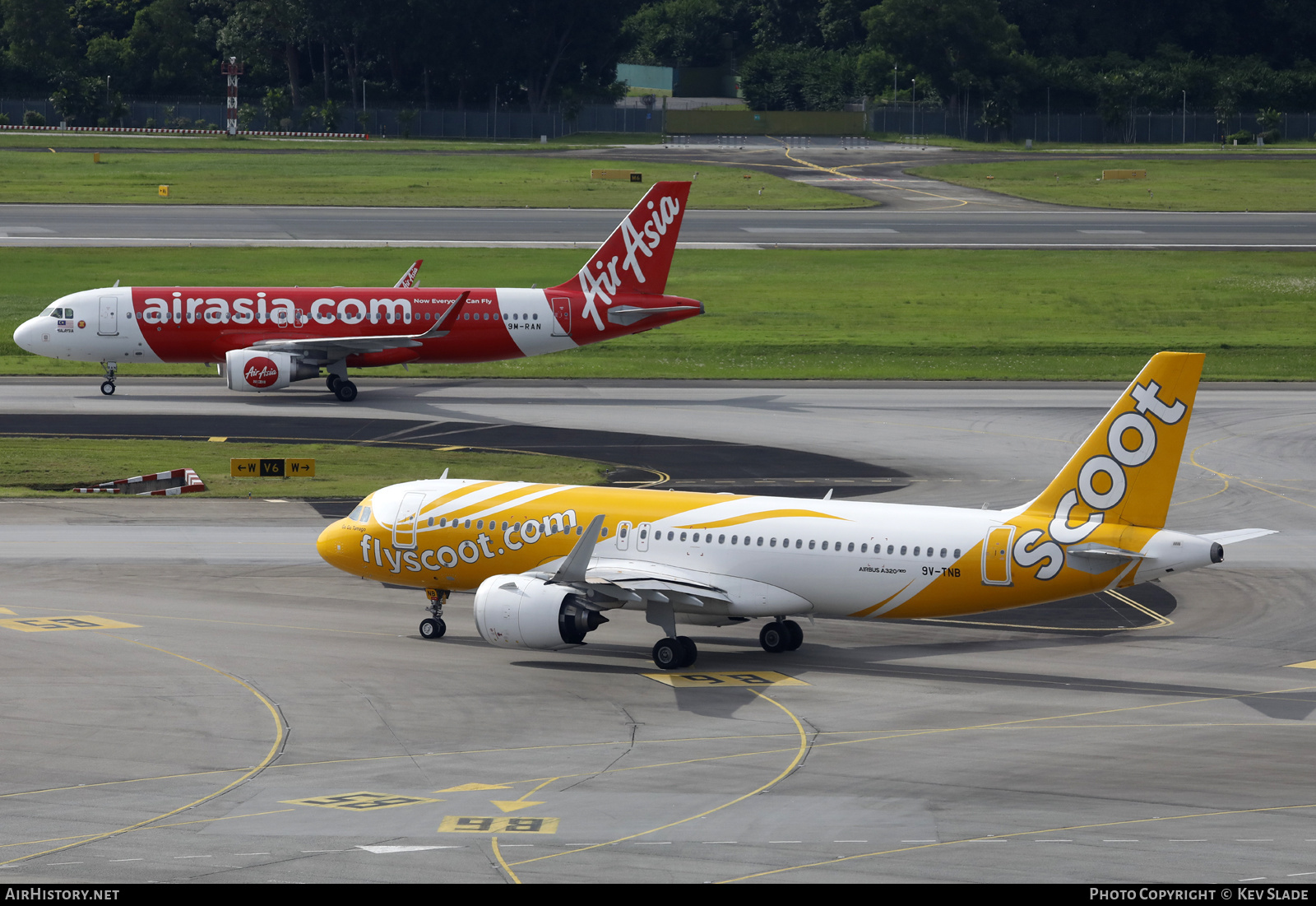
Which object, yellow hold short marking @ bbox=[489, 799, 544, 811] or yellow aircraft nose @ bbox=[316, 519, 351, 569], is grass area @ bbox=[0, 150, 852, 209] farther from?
yellow hold short marking @ bbox=[489, 799, 544, 811]

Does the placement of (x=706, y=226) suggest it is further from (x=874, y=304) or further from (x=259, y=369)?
(x=259, y=369)

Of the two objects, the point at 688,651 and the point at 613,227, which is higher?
the point at 613,227

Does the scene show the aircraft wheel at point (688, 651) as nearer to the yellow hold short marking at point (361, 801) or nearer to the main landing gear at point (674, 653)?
the main landing gear at point (674, 653)

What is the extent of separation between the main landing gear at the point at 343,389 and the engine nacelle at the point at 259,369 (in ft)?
5.67

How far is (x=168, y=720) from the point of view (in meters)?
32.1

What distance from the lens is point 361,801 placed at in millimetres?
27219

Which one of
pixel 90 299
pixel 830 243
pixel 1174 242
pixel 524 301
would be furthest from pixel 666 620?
pixel 1174 242

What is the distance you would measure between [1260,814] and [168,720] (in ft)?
69.9

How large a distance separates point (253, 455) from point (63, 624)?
22.7 meters

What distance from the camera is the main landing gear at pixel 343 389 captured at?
7425cm

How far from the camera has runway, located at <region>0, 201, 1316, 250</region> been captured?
123125mm

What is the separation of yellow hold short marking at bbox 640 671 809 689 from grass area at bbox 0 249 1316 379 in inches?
1847

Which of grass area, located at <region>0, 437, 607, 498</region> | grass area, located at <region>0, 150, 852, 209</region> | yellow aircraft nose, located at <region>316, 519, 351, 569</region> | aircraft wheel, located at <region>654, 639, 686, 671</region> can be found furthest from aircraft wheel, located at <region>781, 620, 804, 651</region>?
grass area, located at <region>0, 150, 852, 209</region>

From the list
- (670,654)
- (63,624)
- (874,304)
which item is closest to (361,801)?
(670,654)
